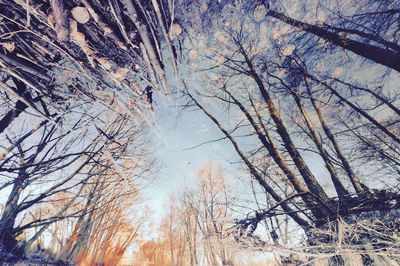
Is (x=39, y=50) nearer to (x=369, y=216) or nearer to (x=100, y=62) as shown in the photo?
(x=100, y=62)

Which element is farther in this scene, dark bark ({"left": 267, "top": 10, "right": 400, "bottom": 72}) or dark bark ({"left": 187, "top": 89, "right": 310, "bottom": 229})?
dark bark ({"left": 187, "top": 89, "right": 310, "bottom": 229})

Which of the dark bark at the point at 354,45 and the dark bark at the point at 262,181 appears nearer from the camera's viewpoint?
the dark bark at the point at 354,45

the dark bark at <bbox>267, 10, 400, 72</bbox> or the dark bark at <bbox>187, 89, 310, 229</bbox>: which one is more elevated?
the dark bark at <bbox>267, 10, 400, 72</bbox>

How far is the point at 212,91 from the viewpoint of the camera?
16.0ft

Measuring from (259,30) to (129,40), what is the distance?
3.83 m

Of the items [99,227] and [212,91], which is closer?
[212,91]

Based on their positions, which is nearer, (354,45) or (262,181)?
(354,45)

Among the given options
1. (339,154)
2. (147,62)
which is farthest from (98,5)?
(339,154)

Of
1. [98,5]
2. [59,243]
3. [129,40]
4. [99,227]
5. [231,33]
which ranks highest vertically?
[231,33]

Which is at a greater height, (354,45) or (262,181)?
(354,45)

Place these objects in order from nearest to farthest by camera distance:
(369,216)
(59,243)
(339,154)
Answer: (369,216), (339,154), (59,243)

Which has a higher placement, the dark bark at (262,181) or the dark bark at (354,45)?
the dark bark at (354,45)

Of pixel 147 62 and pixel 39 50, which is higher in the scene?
pixel 39 50

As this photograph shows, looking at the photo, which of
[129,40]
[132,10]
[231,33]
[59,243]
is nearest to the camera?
[132,10]
